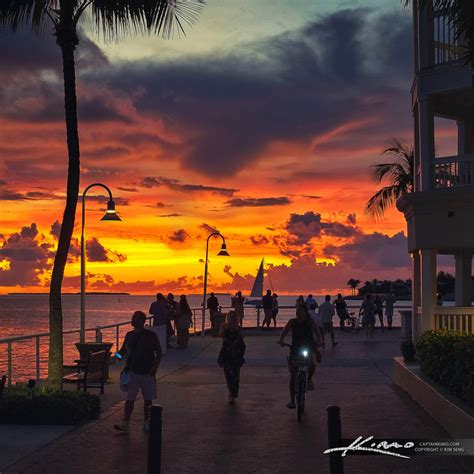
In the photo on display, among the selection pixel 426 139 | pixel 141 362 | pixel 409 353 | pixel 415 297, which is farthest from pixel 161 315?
pixel 141 362

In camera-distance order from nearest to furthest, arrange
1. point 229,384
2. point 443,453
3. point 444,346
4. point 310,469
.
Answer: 1. point 310,469
2. point 443,453
3. point 444,346
4. point 229,384

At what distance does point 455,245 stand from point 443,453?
30.7 feet

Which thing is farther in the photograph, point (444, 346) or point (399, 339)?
point (399, 339)

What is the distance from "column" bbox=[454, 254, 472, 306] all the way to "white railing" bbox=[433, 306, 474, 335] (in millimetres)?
4560

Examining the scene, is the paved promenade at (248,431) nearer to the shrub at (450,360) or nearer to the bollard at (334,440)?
the shrub at (450,360)

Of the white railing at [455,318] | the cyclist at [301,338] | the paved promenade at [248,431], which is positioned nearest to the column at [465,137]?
the white railing at [455,318]

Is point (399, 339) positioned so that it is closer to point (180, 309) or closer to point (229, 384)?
point (180, 309)

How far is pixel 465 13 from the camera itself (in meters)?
12.5

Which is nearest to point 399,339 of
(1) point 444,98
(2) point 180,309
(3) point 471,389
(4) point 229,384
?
(2) point 180,309

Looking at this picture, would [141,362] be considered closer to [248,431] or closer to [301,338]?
[248,431]

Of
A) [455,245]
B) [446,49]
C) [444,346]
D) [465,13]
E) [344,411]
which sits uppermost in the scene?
[446,49]

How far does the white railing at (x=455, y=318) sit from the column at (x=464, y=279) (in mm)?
4560

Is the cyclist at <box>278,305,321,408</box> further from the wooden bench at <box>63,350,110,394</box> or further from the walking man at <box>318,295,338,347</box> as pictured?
the walking man at <box>318,295,338,347</box>
